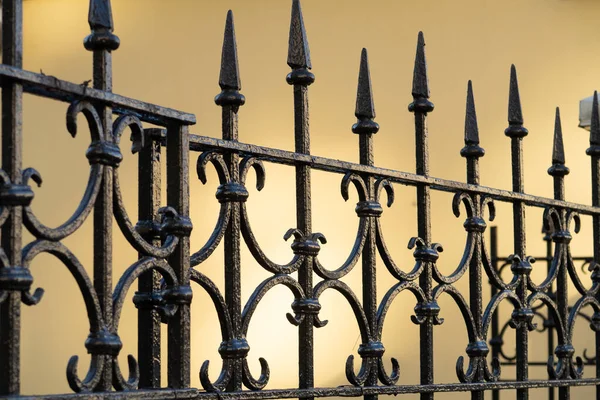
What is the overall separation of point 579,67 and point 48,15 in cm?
306

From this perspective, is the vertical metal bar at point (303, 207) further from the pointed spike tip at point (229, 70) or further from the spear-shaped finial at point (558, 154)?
the spear-shaped finial at point (558, 154)

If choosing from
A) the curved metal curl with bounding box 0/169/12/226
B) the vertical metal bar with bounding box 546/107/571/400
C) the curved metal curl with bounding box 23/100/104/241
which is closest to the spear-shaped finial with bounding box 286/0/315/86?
the curved metal curl with bounding box 23/100/104/241

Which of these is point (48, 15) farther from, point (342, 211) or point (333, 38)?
point (342, 211)

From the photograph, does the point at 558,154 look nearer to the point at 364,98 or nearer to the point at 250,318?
the point at 364,98

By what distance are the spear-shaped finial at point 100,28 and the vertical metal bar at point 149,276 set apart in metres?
0.13

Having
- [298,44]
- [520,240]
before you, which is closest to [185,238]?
[298,44]

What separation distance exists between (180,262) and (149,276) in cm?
4

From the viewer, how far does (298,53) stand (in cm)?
118

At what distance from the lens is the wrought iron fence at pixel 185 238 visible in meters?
0.78

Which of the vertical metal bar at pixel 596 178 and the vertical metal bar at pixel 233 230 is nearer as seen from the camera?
the vertical metal bar at pixel 233 230

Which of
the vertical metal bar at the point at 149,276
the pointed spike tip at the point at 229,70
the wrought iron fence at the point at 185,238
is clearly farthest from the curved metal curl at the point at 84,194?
the pointed spike tip at the point at 229,70

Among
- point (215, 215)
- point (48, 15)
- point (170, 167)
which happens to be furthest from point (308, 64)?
point (48, 15)

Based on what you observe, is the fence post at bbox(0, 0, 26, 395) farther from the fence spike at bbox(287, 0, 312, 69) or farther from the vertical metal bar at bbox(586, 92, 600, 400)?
the vertical metal bar at bbox(586, 92, 600, 400)

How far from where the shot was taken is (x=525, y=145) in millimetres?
4703
